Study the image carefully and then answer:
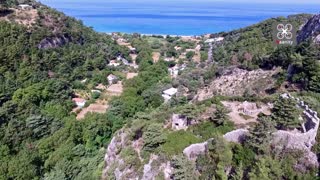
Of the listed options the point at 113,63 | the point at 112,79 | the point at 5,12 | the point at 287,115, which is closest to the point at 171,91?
the point at 112,79

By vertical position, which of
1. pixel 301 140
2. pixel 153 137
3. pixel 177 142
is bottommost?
pixel 177 142

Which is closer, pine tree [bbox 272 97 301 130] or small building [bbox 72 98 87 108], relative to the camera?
pine tree [bbox 272 97 301 130]

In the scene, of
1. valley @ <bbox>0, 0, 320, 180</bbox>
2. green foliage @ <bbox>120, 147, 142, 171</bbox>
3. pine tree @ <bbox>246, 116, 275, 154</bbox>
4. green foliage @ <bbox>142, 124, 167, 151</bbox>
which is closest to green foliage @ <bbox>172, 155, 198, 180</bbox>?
valley @ <bbox>0, 0, 320, 180</bbox>

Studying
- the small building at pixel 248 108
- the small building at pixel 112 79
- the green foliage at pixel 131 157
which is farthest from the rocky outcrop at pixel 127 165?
the small building at pixel 112 79

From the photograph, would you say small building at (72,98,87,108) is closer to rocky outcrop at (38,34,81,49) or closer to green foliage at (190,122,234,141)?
rocky outcrop at (38,34,81,49)

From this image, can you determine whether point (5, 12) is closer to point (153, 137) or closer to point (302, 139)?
point (153, 137)

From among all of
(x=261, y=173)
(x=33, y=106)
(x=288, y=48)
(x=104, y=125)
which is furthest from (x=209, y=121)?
(x=33, y=106)
